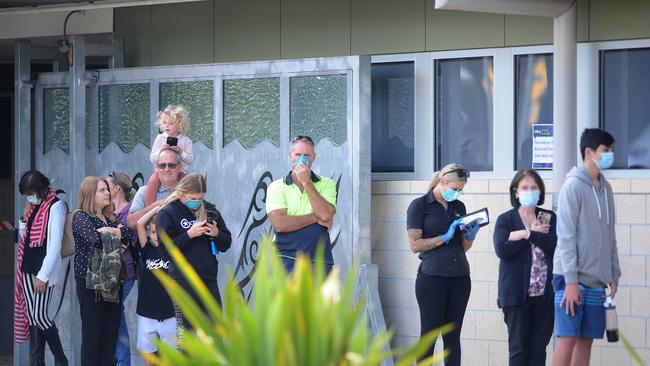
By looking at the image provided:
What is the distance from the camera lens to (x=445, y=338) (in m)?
9.17

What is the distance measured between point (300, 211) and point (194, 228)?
2.44ft

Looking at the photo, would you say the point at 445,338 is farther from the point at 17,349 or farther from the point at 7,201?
the point at 7,201

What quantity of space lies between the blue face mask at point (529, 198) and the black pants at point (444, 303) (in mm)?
780

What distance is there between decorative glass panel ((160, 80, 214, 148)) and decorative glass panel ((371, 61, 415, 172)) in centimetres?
156

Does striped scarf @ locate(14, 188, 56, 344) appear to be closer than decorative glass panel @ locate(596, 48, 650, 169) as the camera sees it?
No

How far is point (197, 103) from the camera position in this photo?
11.7 metres

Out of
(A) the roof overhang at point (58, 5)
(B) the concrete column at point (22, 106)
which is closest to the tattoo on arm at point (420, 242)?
(A) the roof overhang at point (58, 5)

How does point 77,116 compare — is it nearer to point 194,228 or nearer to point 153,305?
point 153,305

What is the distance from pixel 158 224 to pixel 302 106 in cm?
282

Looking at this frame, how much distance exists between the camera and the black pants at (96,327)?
373 inches

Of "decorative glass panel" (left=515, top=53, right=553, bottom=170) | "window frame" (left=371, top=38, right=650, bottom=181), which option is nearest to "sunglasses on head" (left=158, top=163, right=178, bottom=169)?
"window frame" (left=371, top=38, right=650, bottom=181)

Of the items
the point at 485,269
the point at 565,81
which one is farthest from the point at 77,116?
the point at 565,81

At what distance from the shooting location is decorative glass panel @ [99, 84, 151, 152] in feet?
39.3

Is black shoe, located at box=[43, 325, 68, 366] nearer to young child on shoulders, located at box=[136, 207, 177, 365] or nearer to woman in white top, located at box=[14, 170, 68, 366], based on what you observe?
woman in white top, located at box=[14, 170, 68, 366]
